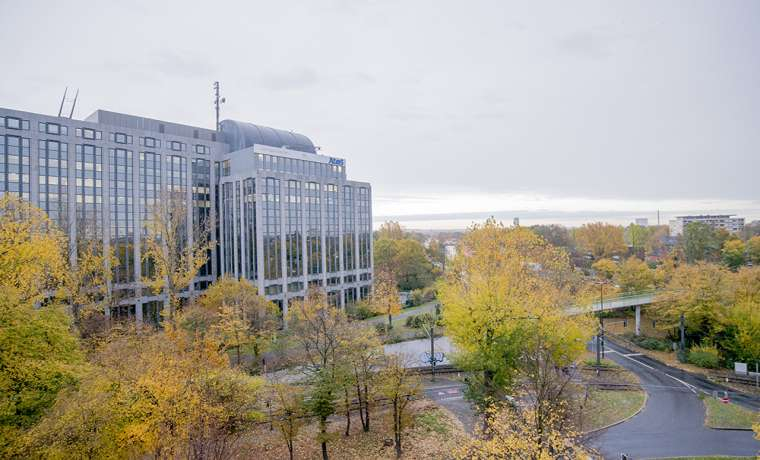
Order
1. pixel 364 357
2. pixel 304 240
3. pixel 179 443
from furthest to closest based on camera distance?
pixel 304 240 → pixel 364 357 → pixel 179 443

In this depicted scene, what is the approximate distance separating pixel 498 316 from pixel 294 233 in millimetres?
34761

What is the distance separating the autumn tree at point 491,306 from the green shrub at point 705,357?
18.6m

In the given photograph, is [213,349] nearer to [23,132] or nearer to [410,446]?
[410,446]

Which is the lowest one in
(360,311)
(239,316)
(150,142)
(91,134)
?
(360,311)

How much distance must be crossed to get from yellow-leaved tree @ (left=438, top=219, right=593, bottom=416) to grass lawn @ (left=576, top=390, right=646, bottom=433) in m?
3.05

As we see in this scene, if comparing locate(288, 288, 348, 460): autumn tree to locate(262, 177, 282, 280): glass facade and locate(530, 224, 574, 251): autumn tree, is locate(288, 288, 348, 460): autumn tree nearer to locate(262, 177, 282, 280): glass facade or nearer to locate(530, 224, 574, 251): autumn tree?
locate(262, 177, 282, 280): glass facade

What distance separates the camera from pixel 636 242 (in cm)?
9700

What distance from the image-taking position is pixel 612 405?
2738cm

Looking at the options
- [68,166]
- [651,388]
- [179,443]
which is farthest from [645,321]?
[68,166]

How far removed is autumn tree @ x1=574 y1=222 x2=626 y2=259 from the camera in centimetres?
8619

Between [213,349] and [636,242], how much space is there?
10128cm

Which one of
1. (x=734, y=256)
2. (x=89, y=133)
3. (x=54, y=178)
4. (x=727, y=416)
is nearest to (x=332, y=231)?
(x=89, y=133)

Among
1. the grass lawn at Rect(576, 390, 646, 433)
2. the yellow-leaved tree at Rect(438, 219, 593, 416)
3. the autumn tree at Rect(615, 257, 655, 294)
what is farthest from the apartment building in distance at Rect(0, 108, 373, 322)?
the autumn tree at Rect(615, 257, 655, 294)

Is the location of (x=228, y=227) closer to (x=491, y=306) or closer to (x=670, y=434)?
(x=491, y=306)
